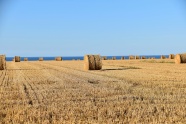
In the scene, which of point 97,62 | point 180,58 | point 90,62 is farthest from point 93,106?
point 180,58

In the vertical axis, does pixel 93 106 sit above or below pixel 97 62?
below

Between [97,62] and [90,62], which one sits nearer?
[90,62]

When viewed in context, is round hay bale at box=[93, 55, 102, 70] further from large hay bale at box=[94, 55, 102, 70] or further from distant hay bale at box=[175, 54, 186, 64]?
distant hay bale at box=[175, 54, 186, 64]

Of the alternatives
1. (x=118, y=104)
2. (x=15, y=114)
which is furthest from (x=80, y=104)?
(x=15, y=114)

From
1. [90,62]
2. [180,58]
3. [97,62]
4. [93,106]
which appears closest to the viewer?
[93,106]

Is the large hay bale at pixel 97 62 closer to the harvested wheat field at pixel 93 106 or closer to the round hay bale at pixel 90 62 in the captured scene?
the round hay bale at pixel 90 62

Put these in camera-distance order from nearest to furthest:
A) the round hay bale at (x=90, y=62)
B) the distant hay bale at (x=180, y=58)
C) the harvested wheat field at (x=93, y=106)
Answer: the harvested wheat field at (x=93, y=106) → the round hay bale at (x=90, y=62) → the distant hay bale at (x=180, y=58)

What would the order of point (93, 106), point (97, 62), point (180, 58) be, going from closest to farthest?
1. point (93, 106)
2. point (97, 62)
3. point (180, 58)

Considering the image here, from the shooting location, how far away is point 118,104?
8.09 m

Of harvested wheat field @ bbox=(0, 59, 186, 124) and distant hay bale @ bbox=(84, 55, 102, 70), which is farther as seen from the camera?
distant hay bale @ bbox=(84, 55, 102, 70)

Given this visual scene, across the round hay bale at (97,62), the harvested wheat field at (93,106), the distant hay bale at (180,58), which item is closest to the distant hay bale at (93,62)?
the round hay bale at (97,62)

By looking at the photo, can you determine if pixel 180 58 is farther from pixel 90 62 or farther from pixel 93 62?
pixel 90 62

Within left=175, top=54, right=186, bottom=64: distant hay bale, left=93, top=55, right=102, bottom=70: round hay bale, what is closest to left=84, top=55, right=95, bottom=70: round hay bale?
left=93, top=55, right=102, bottom=70: round hay bale

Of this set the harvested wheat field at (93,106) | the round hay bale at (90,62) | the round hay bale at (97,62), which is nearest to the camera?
the harvested wheat field at (93,106)
